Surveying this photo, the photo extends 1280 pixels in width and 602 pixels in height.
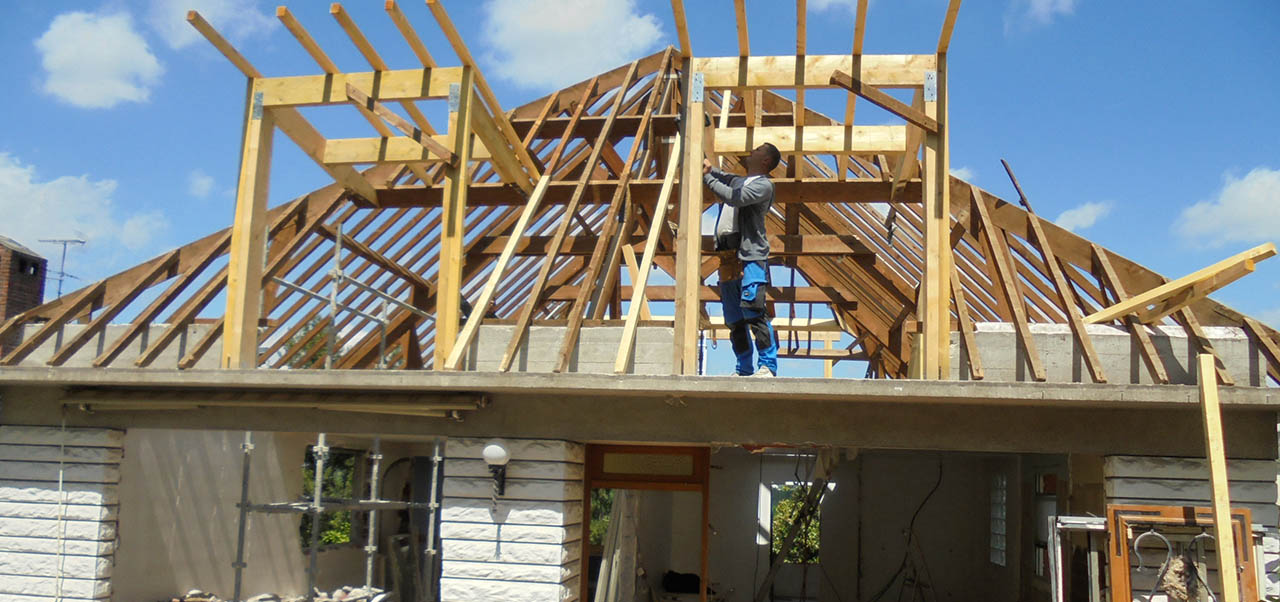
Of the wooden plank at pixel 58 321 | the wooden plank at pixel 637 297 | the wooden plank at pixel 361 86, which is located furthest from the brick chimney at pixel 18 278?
the wooden plank at pixel 637 297

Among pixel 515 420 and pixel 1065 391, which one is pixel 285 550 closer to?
pixel 515 420

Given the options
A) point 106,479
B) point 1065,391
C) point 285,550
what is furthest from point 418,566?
point 1065,391

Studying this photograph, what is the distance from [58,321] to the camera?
916cm

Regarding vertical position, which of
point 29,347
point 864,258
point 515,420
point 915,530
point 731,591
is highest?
point 864,258

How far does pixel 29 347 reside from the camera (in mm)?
9008

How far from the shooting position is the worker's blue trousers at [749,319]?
775 centimetres

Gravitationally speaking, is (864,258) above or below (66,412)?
above

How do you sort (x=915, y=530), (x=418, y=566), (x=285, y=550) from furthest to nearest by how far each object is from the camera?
1. (x=915, y=530)
2. (x=418, y=566)
3. (x=285, y=550)

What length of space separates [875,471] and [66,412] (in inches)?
464

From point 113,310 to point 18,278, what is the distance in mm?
6265

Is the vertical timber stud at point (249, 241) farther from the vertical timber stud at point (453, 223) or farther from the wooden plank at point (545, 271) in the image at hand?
the wooden plank at point (545, 271)

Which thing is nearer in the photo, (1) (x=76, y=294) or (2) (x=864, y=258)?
(1) (x=76, y=294)

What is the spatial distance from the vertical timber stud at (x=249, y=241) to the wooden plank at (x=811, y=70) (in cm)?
361

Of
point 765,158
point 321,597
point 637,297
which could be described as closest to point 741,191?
point 765,158
